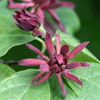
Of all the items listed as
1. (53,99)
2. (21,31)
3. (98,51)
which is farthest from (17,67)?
(98,51)

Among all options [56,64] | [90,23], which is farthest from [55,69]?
[90,23]

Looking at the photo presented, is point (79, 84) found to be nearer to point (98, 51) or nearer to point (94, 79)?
point (94, 79)

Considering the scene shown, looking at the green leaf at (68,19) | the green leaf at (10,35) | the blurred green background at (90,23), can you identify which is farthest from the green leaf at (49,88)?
the blurred green background at (90,23)

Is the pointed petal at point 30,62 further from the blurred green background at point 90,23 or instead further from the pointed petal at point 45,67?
the blurred green background at point 90,23

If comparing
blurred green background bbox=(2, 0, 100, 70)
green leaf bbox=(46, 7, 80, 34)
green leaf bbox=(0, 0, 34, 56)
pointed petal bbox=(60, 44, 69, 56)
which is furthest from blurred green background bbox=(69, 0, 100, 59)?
pointed petal bbox=(60, 44, 69, 56)

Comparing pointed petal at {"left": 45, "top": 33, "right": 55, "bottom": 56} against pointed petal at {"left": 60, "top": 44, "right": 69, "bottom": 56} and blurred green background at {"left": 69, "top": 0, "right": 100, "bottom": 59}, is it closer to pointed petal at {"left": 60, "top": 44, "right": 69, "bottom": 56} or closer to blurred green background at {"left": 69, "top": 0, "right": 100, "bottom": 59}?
pointed petal at {"left": 60, "top": 44, "right": 69, "bottom": 56}
